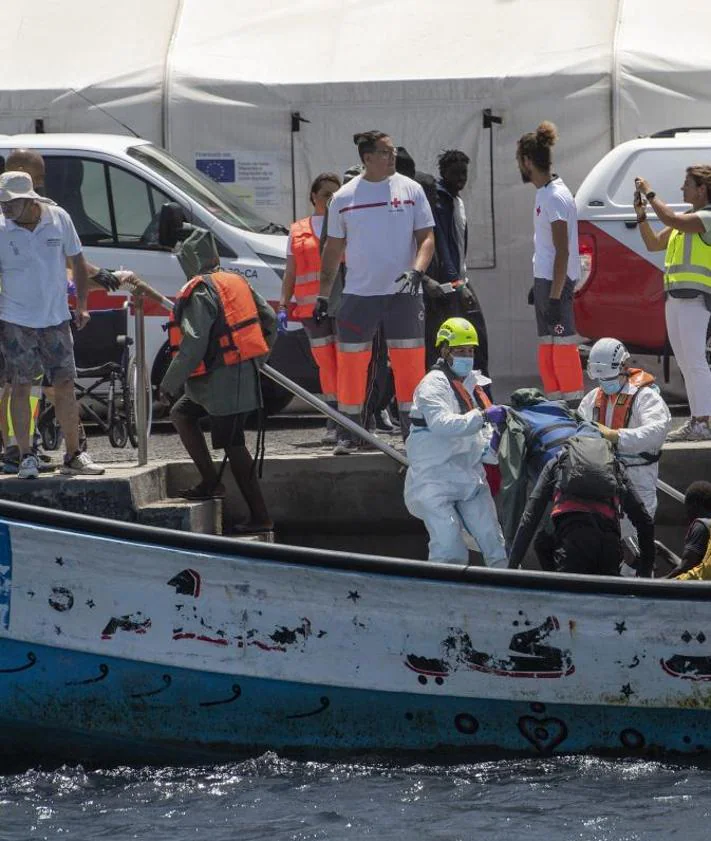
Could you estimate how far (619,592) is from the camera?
853 centimetres

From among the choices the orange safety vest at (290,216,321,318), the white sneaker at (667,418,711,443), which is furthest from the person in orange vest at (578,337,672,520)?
the orange safety vest at (290,216,321,318)

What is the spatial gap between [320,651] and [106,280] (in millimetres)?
2547

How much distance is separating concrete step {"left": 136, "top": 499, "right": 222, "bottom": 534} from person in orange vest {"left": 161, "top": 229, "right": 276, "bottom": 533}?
9cm

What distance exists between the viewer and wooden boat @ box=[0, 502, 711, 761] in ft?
28.3

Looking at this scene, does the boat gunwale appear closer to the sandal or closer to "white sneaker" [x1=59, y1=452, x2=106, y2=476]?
"white sneaker" [x1=59, y1=452, x2=106, y2=476]

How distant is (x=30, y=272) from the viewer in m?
9.90

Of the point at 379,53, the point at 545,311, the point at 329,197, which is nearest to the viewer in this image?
the point at 545,311

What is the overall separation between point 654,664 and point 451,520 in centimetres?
131

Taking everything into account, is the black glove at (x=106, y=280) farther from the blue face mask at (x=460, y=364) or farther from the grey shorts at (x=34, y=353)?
the blue face mask at (x=460, y=364)

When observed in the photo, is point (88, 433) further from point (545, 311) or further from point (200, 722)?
point (200, 722)

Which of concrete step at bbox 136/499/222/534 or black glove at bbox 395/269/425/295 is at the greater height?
Answer: black glove at bbox 395/269/425/295

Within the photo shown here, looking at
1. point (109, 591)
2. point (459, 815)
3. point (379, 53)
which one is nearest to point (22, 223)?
point (109, 591)

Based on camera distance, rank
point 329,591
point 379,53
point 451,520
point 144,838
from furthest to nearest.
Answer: point 379,53 → point 451,520 → point 329,591 → point 144,838

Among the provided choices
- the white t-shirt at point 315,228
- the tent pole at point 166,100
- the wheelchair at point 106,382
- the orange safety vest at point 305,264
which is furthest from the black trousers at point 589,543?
the tent pole at point 166,100
